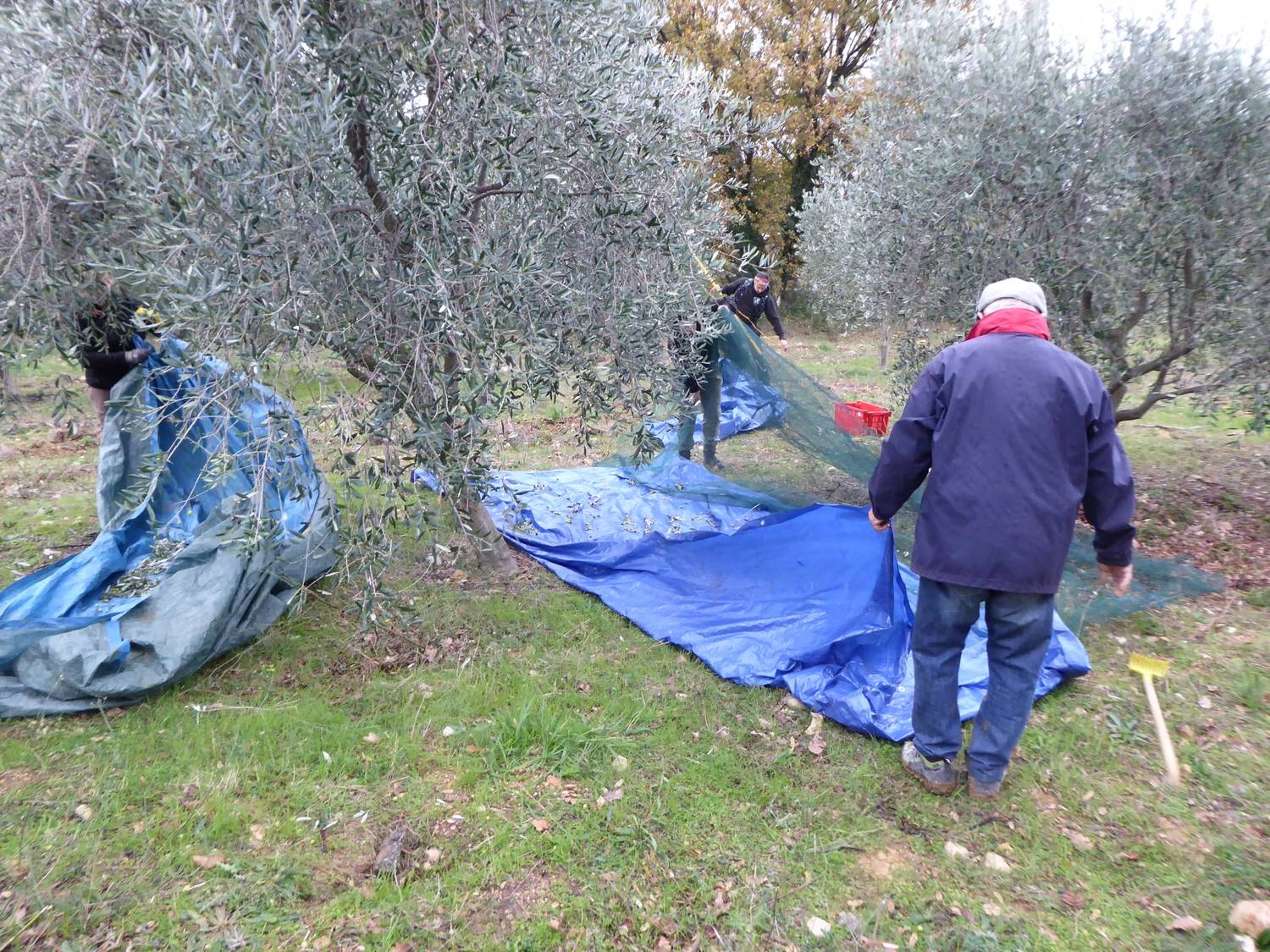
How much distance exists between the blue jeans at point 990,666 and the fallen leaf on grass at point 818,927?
0.92 meters

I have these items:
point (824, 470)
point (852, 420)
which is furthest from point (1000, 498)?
A: point (852, 420)

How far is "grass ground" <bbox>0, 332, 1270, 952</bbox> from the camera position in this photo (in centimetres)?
269

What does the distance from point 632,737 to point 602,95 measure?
3073mm

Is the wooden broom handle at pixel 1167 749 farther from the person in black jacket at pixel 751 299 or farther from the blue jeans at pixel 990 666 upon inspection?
the person in black jacket at pixel 751 299

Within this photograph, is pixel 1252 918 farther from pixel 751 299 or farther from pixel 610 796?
pixel 751 299

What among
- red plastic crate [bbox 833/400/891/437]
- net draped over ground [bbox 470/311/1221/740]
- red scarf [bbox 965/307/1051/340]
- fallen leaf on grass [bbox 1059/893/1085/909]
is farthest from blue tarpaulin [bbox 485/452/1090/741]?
red scarf [bbox 965/307/1051/340]

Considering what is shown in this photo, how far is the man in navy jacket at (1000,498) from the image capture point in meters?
2.92

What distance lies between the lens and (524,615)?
478 cm

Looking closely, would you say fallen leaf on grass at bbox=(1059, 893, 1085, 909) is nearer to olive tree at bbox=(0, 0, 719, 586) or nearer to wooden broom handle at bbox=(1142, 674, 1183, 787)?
wooden broom handle at bbox=(1142, 674, 1183, 787)

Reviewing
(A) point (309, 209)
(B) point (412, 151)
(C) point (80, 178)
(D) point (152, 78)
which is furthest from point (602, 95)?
(C) point (80, 178)

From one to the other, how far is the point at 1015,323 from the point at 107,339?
17.4 feet

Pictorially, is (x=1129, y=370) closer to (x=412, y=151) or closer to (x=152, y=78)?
(x=412, y=151)

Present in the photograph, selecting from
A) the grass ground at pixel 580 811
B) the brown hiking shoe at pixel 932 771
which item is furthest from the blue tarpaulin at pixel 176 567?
the brown hiking shoe at pixel 932 771

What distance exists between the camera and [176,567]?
4098mm
